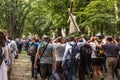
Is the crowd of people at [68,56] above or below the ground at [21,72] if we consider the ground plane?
above

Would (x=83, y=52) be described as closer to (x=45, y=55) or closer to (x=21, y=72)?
(x=45, y=55)

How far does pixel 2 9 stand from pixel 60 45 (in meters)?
34.0

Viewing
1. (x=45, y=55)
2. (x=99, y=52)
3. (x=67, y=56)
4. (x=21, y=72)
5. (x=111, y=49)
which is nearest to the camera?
(x=45, y=55)

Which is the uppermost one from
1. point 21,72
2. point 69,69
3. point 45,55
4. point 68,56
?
point 45,55

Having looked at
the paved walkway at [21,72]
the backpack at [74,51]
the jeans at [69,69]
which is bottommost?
the paved walkway at [21,72]

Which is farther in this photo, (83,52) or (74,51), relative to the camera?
(83,52)

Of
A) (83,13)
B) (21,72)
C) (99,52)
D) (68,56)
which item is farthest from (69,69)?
(83,13)

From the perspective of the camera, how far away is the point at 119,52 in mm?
13117

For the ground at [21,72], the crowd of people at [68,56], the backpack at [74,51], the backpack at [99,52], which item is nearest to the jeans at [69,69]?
the crowd of people at [68,56]

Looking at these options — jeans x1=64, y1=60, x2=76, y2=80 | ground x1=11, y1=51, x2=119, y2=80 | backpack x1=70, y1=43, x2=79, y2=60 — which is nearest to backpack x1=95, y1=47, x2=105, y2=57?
backpack x1=70, y1=43, x2=79, y2=60

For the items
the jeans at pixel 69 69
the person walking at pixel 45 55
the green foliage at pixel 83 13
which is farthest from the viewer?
the green foliage at pixel 83 13

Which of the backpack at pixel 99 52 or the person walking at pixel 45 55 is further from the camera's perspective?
the backpack at pixel 99 52

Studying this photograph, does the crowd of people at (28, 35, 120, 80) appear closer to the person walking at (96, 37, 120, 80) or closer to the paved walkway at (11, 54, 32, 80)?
the person walking at (96, 37, 120, 80)

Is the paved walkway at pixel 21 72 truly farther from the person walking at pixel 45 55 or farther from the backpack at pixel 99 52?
the person walking at pixel 45 55
